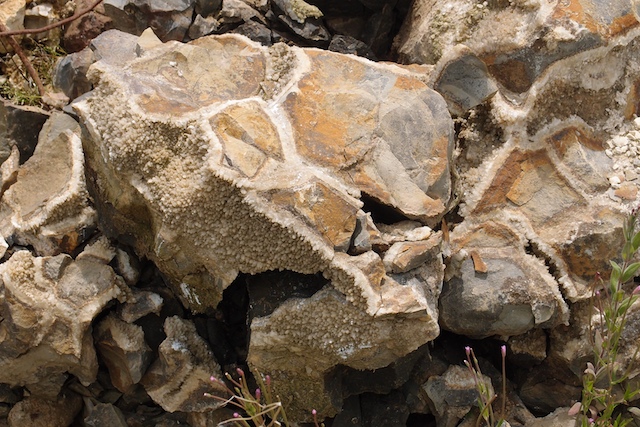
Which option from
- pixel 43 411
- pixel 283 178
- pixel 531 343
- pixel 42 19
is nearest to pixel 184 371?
pixel 43 411

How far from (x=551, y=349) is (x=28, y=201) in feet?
7.08

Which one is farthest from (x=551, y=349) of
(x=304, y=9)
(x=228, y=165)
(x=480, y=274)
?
(x=304, y=9)

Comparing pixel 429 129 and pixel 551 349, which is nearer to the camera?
pixel 429 129

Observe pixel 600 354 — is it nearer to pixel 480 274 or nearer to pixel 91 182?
pixel 480 274

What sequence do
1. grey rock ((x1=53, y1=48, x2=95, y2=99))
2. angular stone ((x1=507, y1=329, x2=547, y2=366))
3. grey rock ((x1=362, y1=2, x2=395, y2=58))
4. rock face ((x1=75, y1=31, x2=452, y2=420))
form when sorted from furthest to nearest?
1. grey rock ((x1=362, y1=2, x2=395, y2=58))
2. grey rock ((x1=53, y1=48, x2=95, y2=99))
3. angular stone ((x1=507, y1=329, x2=547, y2=366))
4. rock face ((x1=75, y1=31, x2=452, y2=420))

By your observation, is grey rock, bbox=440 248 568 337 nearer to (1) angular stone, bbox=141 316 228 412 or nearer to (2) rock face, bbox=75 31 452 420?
(2) rock face, bbox=75 31 452 420

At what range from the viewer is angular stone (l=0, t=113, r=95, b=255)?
282 cm

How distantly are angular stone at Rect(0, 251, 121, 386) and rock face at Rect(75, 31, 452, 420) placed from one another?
224 mm

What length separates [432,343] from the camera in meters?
2.98

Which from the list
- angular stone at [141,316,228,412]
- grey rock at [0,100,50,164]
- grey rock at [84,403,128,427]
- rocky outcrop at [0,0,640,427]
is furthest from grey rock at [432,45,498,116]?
grey rock at [84,403,128,427]

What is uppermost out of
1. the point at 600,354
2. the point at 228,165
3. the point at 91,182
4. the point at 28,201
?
the point at 600,354

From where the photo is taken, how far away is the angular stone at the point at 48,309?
2.69 m

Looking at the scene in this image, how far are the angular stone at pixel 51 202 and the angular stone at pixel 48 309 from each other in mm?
103

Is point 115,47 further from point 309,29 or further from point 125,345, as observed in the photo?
point 125,345
